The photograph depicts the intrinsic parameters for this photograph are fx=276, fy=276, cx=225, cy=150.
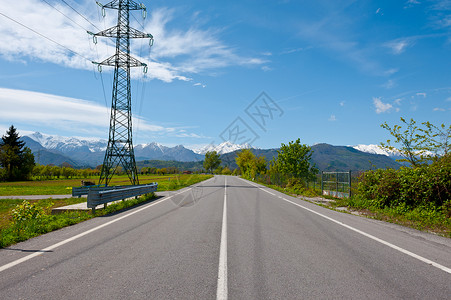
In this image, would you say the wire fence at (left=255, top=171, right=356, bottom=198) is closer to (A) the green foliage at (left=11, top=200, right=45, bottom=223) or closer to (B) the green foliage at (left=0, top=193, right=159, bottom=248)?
(B) the green foliage at (left=0, top=193, right=159, bottom=248)

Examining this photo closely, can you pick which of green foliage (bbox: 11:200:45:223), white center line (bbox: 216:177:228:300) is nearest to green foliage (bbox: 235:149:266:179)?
green foliage (bbox: 11:200:45:223)

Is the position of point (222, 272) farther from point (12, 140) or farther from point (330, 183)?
point (12, 140)

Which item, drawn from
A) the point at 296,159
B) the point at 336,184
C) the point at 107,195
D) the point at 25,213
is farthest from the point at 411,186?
the point at 296,159

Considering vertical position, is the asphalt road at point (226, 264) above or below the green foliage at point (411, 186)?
below

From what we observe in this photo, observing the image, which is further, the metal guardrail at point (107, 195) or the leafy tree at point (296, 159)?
the leafy tree at point (296, 159)

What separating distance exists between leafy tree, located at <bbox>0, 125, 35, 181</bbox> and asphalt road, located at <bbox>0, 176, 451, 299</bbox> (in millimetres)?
75490

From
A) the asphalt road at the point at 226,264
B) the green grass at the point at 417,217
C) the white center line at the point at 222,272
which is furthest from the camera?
the green grass at the point at 417,217

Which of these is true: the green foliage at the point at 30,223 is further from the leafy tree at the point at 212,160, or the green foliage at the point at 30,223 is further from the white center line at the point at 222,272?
the leafy tree at the point at 212,160

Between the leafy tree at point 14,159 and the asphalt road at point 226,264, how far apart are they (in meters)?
75.5

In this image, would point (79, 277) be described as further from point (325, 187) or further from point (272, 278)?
point (325, 187)

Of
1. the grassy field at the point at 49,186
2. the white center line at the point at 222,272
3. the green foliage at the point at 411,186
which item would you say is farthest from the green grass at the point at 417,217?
the grassy field at the point at 49,186

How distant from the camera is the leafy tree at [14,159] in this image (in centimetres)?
6656

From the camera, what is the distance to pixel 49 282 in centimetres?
390

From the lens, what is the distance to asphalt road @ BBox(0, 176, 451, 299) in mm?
3613
